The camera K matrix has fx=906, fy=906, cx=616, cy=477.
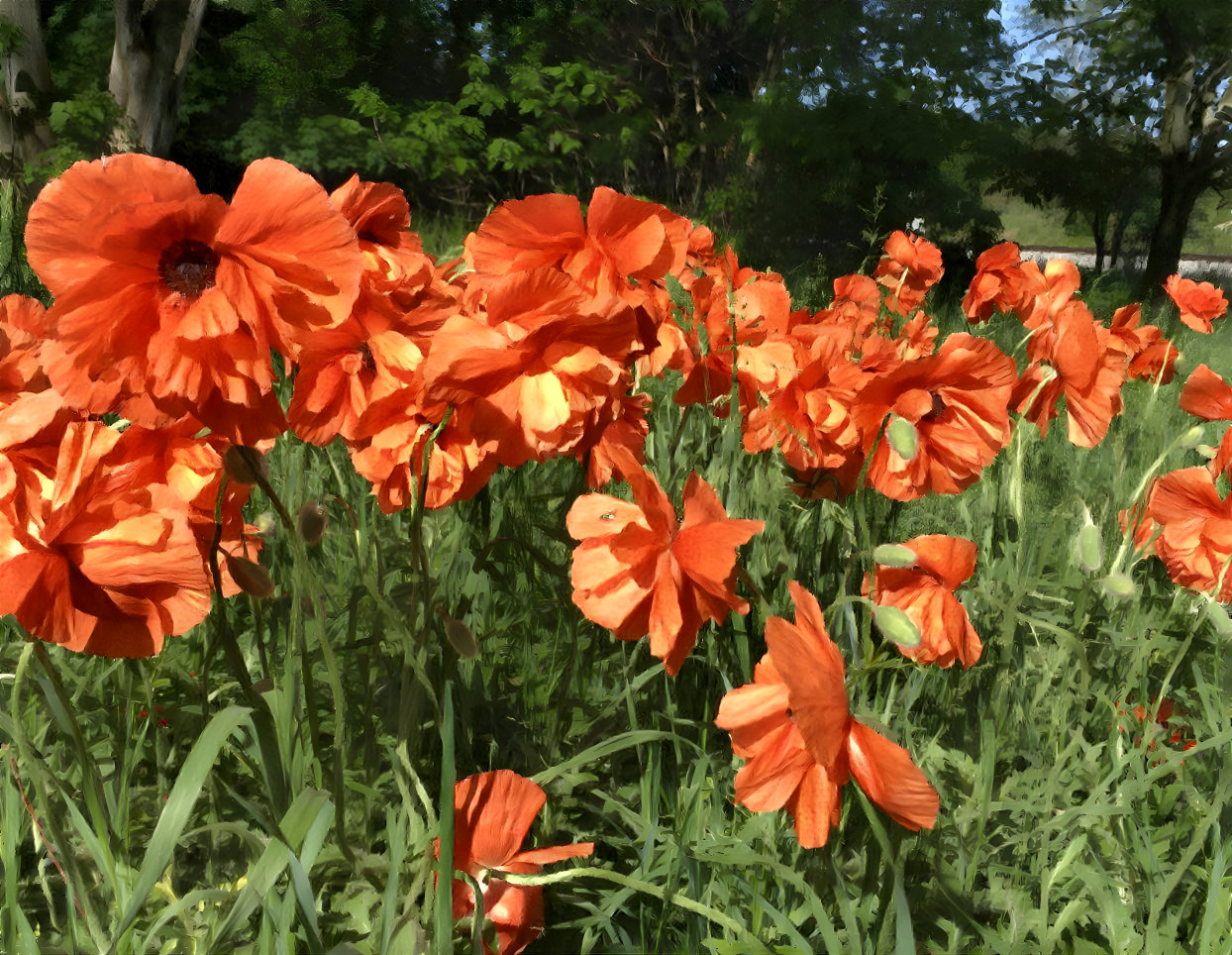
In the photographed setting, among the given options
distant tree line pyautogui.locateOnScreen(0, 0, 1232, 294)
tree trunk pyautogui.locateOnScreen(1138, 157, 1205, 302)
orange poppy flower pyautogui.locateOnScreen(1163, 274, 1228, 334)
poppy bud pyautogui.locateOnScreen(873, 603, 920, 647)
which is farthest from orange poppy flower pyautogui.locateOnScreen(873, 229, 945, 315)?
tree trunk pyautogui.locateOnScreen(1138, 157, 1205, 302)

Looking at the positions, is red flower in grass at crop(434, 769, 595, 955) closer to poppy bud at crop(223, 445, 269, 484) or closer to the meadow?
the meadow

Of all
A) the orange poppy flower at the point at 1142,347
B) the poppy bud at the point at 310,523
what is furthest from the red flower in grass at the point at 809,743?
the orange poppy flower at the point at 1142,347

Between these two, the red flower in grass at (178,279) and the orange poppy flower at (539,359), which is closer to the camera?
the red flower in grass at (178,279)

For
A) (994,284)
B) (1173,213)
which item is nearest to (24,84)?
(994,284)

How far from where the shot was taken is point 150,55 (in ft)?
29.0

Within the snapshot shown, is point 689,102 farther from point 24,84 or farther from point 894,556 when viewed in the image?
point 894,556

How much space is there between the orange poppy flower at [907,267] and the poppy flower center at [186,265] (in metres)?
2.68

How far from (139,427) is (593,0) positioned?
1436 cm

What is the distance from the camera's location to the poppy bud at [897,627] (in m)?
0.83

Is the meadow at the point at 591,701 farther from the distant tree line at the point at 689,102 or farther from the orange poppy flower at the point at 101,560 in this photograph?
the distant tree line at the point at 689,102

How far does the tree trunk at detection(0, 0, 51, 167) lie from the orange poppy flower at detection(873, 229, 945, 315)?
797 cm

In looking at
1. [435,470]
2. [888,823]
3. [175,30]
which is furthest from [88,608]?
[175,30]

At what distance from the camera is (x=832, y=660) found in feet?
2.56

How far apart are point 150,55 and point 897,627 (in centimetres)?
1026
